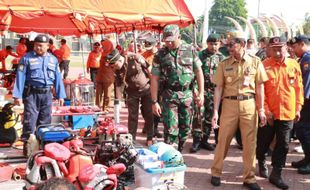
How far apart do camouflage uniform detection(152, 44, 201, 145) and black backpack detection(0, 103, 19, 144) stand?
2.95 meters

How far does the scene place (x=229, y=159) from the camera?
6.57 m

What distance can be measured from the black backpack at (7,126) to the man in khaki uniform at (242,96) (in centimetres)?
367

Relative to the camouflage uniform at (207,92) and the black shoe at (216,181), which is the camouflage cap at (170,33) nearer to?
the camouflage uniform at (207,92)

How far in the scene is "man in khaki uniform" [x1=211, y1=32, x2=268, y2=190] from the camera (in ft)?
16.0

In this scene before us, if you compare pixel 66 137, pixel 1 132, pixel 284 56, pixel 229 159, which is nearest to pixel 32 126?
pixel 1 132

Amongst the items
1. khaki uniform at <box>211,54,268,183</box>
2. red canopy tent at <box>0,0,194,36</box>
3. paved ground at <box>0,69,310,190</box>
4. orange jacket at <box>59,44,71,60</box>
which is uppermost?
red canopy tent at <box>0,0,194,36</box>

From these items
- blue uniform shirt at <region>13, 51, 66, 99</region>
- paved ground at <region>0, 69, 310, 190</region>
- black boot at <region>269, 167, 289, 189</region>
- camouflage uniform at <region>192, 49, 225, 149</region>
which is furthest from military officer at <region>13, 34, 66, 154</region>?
black boot at <region>269, 167, 289, 189</region>

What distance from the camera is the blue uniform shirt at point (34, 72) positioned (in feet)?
19.9

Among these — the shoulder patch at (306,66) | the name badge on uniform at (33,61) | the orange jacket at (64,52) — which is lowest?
the shoulder patch at (306,66)

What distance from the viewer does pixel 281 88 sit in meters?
5.14

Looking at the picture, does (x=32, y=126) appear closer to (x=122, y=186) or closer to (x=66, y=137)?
(x=66, y=137)

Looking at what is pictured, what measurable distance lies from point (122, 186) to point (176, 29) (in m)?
2.14

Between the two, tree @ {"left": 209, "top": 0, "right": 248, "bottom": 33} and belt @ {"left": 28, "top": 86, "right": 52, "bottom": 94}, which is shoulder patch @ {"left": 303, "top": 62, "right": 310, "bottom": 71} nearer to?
belt @ {"left": 28, "top": 86, "right": 52, "bottom": 94}

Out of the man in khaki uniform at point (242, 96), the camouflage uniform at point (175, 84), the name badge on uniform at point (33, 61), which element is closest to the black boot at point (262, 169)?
the man in khaki uniform at point (242, 96)
